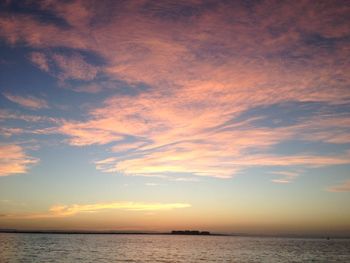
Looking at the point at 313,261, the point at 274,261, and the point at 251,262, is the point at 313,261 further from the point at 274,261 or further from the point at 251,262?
the point at 251,262

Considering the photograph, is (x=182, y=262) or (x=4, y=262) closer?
(x=4, y=262)

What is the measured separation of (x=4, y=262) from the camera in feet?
206

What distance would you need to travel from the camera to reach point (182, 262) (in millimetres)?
75000

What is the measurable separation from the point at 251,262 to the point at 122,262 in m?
26.8

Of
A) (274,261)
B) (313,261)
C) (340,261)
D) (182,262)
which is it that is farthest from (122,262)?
(340,261)

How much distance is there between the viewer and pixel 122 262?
71.9 meters

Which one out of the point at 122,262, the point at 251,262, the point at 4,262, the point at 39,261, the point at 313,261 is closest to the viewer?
the point at 4,262

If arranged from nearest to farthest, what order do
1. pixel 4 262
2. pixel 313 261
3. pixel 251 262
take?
1. pixel 4 262
2. pixel 251 262
3. pixel 313 261

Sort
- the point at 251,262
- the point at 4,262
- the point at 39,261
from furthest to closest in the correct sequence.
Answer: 1. the point at 251,262
2. the point at 39,261
3. the point at 4,262

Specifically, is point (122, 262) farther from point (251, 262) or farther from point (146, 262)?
point (251, 262)

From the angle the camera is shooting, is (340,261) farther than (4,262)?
Yes

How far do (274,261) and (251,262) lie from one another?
6808 millimetres

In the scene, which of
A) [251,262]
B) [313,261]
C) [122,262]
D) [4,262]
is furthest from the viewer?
[313,261]

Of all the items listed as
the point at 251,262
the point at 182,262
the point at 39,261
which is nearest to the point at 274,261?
the point at 251,262
